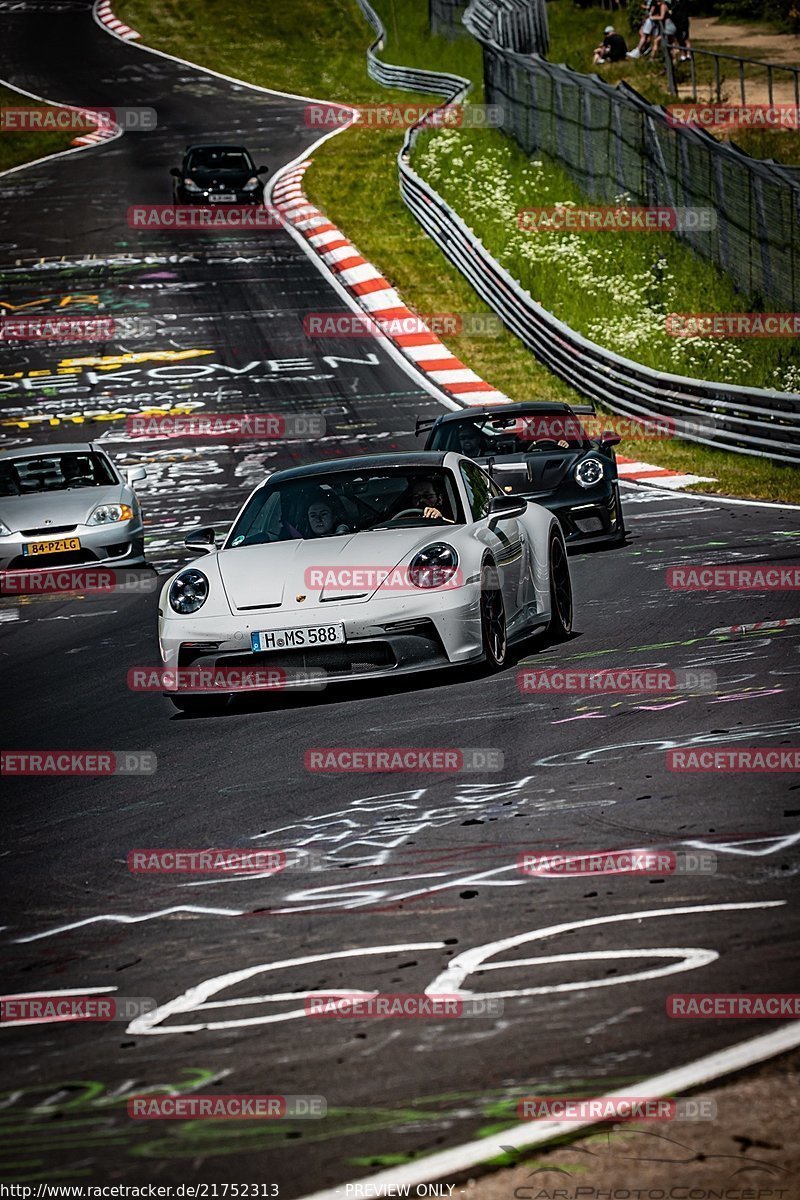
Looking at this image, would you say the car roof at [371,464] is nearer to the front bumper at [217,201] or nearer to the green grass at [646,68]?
the green grass at [646,68]

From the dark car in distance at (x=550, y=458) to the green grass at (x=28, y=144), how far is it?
3311 centimetres

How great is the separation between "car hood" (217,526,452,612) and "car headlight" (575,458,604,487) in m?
5.37

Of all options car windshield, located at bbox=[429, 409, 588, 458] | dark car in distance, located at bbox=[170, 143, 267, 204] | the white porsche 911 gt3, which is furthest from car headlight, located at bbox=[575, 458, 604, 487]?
dark car in distance, located at bbox=[170, 143, 267, 204]

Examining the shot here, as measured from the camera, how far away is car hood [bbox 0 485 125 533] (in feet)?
51.4

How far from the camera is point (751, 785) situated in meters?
6.50

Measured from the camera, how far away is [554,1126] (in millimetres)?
3684

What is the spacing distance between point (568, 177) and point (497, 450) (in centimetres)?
1833

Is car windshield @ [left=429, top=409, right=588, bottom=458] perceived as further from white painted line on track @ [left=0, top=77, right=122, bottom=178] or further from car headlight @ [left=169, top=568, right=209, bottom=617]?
white painted line on track @ [left=0, top=77, right=122, bottom=178]

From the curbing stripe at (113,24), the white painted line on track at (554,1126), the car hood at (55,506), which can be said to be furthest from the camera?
the curbing stripe at (113,24)

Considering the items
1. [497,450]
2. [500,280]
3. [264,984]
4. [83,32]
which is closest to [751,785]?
[264,984]

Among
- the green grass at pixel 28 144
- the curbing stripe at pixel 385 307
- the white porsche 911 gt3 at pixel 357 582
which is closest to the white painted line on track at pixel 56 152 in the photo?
the green grass at pixel 28 144

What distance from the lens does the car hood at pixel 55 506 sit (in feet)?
51.4

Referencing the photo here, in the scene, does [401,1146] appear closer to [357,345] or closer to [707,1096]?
[707,1096]

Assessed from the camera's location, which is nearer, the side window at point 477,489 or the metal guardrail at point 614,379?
the side window at point 477,489
